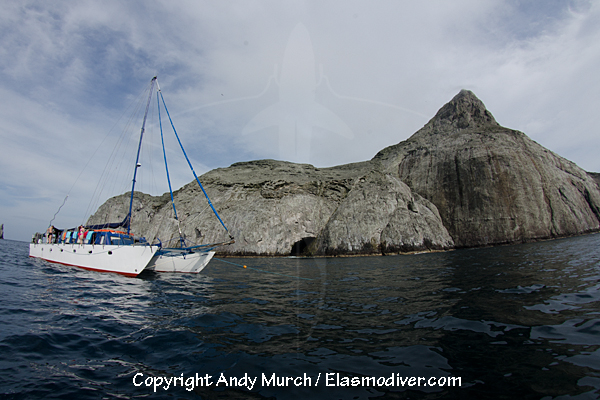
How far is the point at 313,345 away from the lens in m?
6.03

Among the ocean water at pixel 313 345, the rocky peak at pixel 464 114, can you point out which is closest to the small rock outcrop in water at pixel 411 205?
the rocky peak at pixel 464 114

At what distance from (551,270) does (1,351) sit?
2038cm

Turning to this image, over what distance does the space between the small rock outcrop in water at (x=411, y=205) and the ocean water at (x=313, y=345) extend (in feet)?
98.7

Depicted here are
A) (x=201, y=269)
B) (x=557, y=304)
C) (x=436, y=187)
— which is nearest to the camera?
(x=557, y=304)

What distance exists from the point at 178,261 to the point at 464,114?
70.1m

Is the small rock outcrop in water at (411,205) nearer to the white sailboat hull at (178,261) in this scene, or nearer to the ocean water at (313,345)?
the white sailboat hull at (178,261)

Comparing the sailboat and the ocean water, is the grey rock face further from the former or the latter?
the sailboat

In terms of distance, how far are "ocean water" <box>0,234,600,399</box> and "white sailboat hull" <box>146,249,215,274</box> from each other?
29.2 ft

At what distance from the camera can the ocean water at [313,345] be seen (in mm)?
4230

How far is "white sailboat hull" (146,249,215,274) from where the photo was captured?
65.1 ft

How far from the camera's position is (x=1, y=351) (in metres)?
5.41

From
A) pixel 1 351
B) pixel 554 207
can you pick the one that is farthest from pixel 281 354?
pixel 554 207

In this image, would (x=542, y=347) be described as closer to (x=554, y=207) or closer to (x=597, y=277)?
(x=597, y=277)

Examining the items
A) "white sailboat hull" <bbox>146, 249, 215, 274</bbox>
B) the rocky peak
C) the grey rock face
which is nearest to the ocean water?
"white sailboat hull" <bbox>146, 249, 215, 274</bbox>
